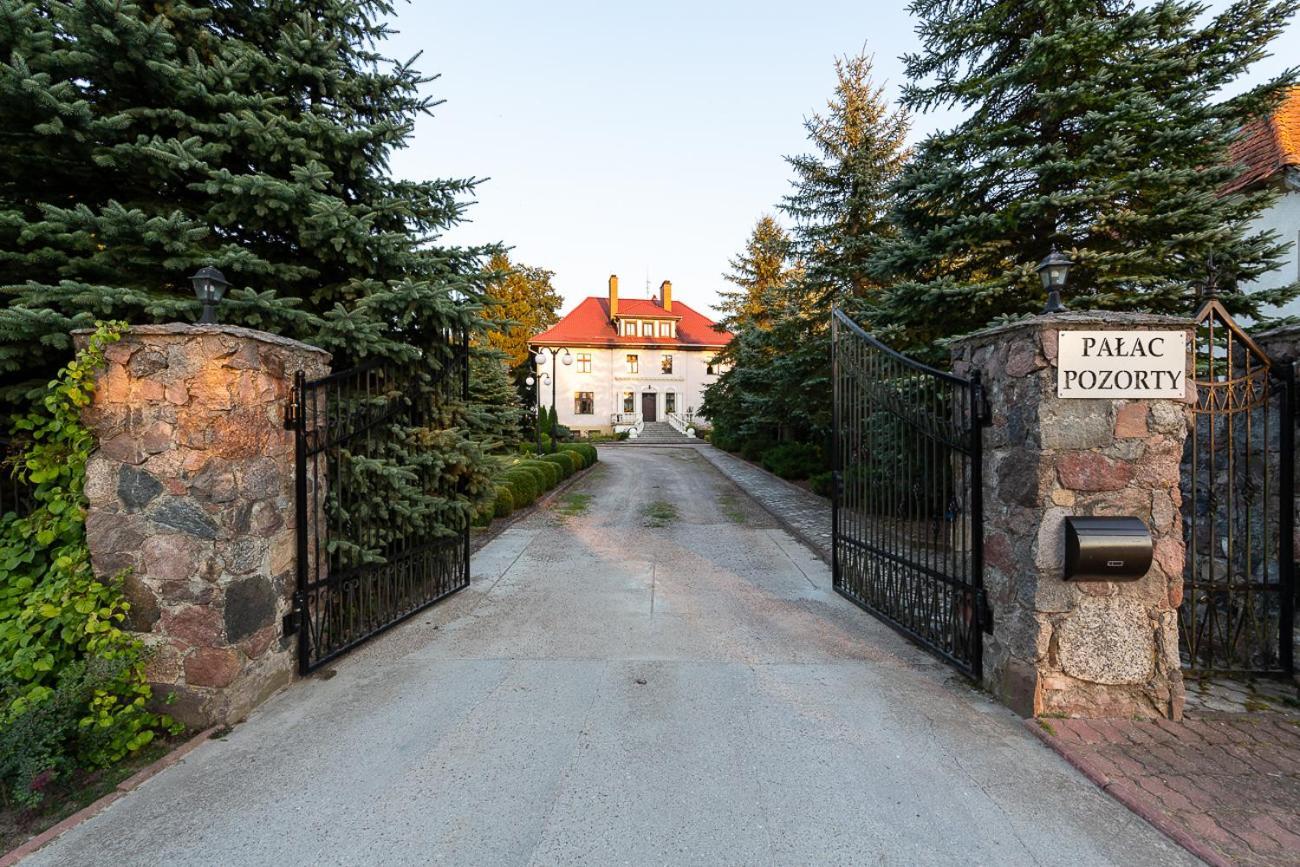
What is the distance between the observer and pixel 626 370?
126 ft

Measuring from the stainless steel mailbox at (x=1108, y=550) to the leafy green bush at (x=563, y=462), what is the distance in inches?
474

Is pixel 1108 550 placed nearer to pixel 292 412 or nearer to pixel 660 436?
pixel 292 412

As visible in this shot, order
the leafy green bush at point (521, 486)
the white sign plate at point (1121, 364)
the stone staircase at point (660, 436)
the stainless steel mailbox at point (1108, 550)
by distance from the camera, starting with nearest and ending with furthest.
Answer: the stainless steel mailbox at point (1108, 550), the white sign plate at point (1121, 364), the leafy green bush at point (521, 486), the stone staircase at point (660, 436)

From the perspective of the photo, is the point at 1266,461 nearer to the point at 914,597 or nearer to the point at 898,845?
the point at 914,597

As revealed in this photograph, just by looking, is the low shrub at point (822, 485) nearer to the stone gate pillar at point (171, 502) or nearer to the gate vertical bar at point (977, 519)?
the gate vertical bar at point (977, 519)

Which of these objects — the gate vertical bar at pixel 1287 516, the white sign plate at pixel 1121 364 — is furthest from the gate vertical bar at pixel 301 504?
the gate vertical bar at pixel 1287 516

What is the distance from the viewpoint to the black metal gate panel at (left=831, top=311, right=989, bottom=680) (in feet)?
12.1

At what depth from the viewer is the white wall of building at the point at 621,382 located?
3784 cm

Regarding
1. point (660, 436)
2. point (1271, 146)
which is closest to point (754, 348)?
point (1271, 146)

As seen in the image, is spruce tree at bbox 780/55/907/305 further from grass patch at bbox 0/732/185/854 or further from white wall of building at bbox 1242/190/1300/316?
grass patch at bbox 0/732/185/854

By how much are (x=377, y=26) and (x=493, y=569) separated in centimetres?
583

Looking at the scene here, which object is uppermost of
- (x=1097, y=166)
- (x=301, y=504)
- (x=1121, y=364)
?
(x=1097, y=166)

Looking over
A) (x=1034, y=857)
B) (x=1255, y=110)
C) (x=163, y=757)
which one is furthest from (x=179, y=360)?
(x=1255, y=110)

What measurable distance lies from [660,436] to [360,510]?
30694 mm
